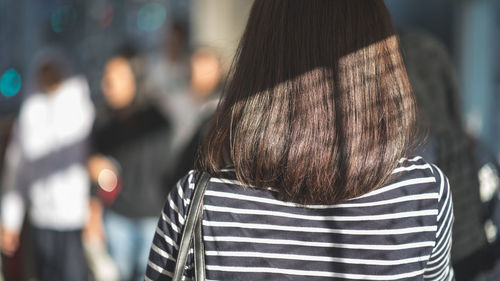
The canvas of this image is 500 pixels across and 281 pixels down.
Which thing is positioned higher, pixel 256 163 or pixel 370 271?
pixel 256 163

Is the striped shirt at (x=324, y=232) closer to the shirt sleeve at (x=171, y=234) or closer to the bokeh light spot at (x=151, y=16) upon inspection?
the shirt sleeve at (x=171, y=234)

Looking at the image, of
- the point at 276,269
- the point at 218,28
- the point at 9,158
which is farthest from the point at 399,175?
the point at 218,28

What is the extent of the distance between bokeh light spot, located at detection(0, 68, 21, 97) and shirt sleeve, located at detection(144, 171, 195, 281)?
19.5 ft

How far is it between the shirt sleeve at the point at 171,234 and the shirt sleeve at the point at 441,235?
1.63 feet

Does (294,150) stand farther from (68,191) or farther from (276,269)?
(68,191)

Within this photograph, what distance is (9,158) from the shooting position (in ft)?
11.6

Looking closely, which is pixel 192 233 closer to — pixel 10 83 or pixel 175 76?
pixel 175 76

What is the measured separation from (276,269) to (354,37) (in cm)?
49

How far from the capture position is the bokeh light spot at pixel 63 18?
7.18m

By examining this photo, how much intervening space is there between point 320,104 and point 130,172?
250cm

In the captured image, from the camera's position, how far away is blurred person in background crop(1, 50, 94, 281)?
3.38 m

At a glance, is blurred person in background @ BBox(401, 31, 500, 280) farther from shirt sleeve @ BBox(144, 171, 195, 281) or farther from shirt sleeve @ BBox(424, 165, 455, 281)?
shirt sleeve @ BBox(144, 171, 195, 281)

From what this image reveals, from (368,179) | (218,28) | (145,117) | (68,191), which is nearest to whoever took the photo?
(368,179)

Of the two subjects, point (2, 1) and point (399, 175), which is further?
point (2, 1)
